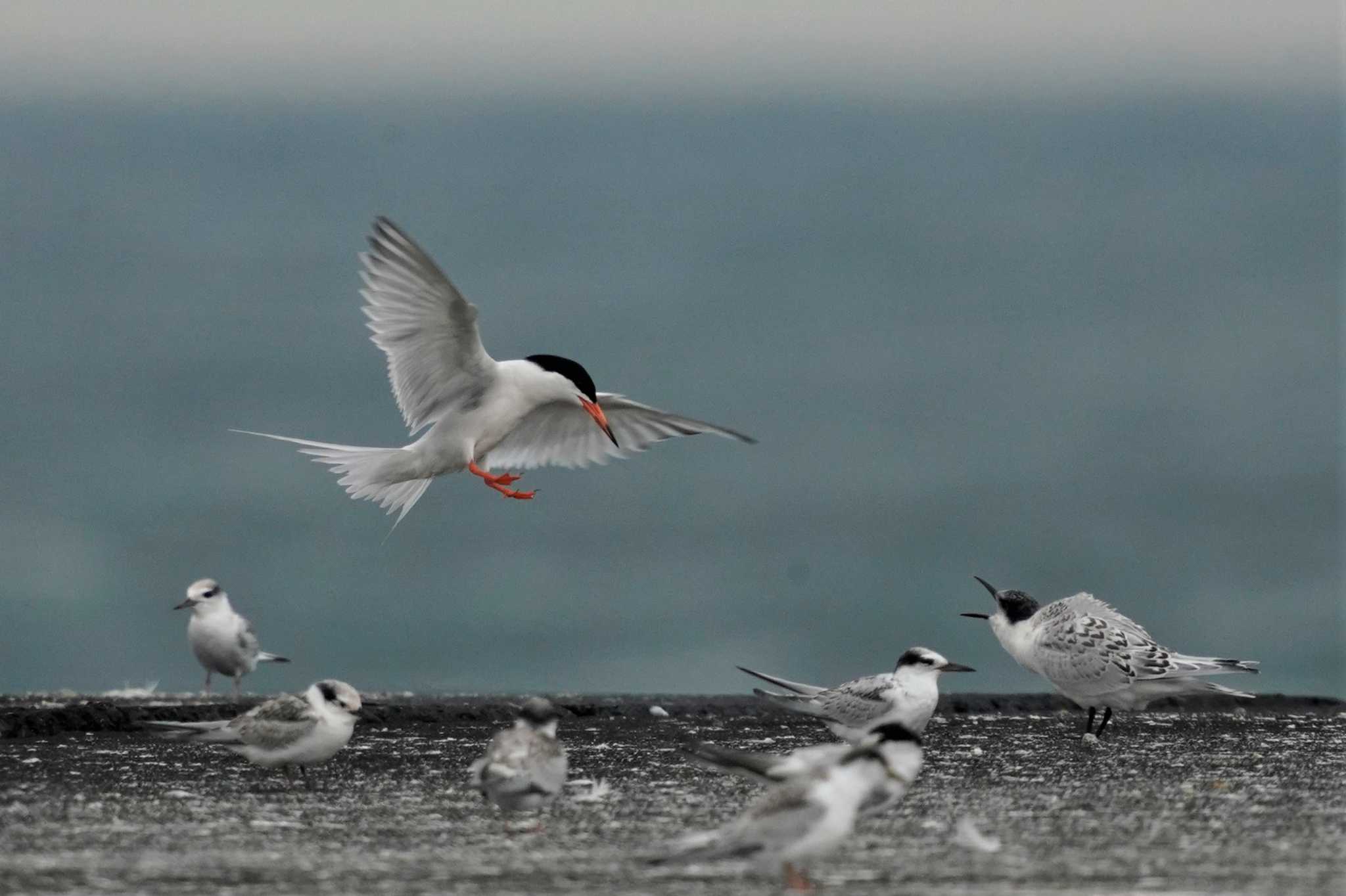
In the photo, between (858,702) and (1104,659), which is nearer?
(858,702)

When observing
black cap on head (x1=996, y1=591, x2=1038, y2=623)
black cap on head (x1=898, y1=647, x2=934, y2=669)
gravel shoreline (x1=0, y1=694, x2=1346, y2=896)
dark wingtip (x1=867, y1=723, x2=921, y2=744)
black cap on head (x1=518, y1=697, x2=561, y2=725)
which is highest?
black cap on head (x1=996, y1=591, x2=1038, y2=623)

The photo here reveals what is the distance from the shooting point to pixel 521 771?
205 inches

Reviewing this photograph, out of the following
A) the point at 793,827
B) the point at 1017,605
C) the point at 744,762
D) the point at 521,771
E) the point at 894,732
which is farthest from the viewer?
the point at 1017,605

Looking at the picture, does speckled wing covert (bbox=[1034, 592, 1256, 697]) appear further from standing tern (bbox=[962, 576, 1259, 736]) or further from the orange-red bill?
the orange-red bill

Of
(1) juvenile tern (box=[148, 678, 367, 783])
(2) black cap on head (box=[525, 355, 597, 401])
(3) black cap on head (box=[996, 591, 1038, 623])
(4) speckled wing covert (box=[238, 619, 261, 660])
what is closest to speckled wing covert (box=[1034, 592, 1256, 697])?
(3) black cap on head (box=[996, 591, 1038, 623])

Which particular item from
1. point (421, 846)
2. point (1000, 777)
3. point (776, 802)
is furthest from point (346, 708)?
point (776, 802)

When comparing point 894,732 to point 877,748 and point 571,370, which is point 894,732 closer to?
point 877,748

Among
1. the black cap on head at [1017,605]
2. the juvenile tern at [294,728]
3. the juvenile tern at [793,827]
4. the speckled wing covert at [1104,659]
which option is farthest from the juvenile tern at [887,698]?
the juvenile tern at [793,827]

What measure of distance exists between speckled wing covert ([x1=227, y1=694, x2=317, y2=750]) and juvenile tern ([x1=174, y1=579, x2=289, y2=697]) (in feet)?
20.1

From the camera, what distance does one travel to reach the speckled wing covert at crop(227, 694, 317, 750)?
6.31 metres

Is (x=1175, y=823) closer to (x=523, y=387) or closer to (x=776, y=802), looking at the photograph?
(x=776, y=802)

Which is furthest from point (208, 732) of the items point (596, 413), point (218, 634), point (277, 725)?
point (218, 634)

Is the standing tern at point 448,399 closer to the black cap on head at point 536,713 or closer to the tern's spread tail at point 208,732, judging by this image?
the tern's spread tail at point 208,732

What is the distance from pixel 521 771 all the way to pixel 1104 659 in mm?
3750
